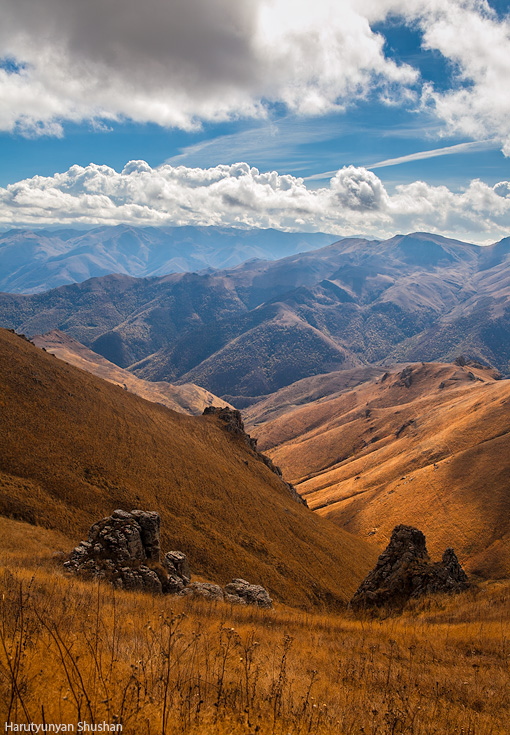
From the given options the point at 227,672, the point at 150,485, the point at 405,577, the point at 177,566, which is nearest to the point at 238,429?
the point at 150,485

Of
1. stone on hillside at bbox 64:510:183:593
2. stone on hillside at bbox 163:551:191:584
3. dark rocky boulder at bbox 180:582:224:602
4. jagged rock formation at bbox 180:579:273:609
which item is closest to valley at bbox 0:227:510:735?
stone on hillside at bbox 64:510:183:593

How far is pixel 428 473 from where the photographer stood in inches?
3201

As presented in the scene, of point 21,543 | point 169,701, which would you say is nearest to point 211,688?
point 169,701

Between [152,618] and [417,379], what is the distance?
202438 mm

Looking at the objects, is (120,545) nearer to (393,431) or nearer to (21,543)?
(21,543)

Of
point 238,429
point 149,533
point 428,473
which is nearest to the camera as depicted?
point 149,533

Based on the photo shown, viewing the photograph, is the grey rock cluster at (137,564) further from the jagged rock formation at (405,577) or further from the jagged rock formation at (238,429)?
the jagged rock formation at (238,429)

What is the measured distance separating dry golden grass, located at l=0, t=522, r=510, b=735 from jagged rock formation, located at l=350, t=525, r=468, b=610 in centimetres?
952

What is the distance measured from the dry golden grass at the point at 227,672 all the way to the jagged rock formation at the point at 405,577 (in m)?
9.52

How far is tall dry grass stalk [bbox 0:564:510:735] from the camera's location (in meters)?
6.40

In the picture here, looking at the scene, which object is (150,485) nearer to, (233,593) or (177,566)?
(177,566)

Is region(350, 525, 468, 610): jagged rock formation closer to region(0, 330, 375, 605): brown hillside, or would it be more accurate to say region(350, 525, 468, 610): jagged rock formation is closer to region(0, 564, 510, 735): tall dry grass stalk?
region(0, 564, 510, 735): tall dry grass stalk

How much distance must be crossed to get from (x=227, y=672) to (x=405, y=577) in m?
21.2

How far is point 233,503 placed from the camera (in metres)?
48.2
